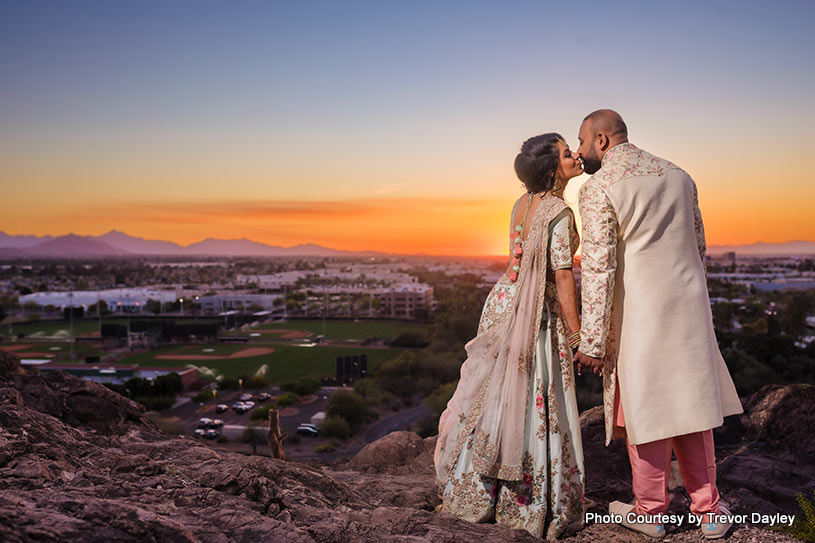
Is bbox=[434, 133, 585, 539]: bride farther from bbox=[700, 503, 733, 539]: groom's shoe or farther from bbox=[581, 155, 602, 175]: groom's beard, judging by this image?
bbox=[700, 503, 733, 539]: groom's shoe

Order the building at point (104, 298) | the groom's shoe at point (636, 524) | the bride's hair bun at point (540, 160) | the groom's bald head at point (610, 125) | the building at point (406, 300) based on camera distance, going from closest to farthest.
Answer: the groom's shoe at point (636, 524), the groom's bald head at point (610, 125), the bride's hair bun at point (540, 160), the building at point (406, 300), the building at point (104, 298)

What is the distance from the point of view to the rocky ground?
2.38 m

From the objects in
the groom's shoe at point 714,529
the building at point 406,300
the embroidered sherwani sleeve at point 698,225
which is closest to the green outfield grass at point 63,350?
the building at point 406,300

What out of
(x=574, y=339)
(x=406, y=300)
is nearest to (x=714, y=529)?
(x=574, y=339)

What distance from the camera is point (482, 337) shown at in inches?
150

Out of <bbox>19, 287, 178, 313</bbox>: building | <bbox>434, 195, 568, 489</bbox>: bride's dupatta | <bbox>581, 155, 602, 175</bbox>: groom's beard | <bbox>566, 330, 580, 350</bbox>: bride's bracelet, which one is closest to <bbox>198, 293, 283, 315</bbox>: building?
<bbox>19, 287, 178, 313</bbox>: building

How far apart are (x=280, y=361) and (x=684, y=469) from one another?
50.2 meters

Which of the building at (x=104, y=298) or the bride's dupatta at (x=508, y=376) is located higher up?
the bride's dupatta at (x=508, y=376)

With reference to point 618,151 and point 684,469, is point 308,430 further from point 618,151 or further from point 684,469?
point 618,151

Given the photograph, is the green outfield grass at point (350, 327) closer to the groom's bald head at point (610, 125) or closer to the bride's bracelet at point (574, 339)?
the bride's bracelet at point (574, 339)

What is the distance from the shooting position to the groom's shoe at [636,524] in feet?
11.2

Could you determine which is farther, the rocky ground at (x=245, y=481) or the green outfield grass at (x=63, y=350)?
the green outfield grass at (x=63, y=350)

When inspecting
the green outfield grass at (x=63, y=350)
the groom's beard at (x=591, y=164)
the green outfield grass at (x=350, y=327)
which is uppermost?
the groom's beard at (x=591, y=164)

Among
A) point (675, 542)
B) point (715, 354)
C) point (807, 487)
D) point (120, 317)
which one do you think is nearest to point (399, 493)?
point (675, 542)
